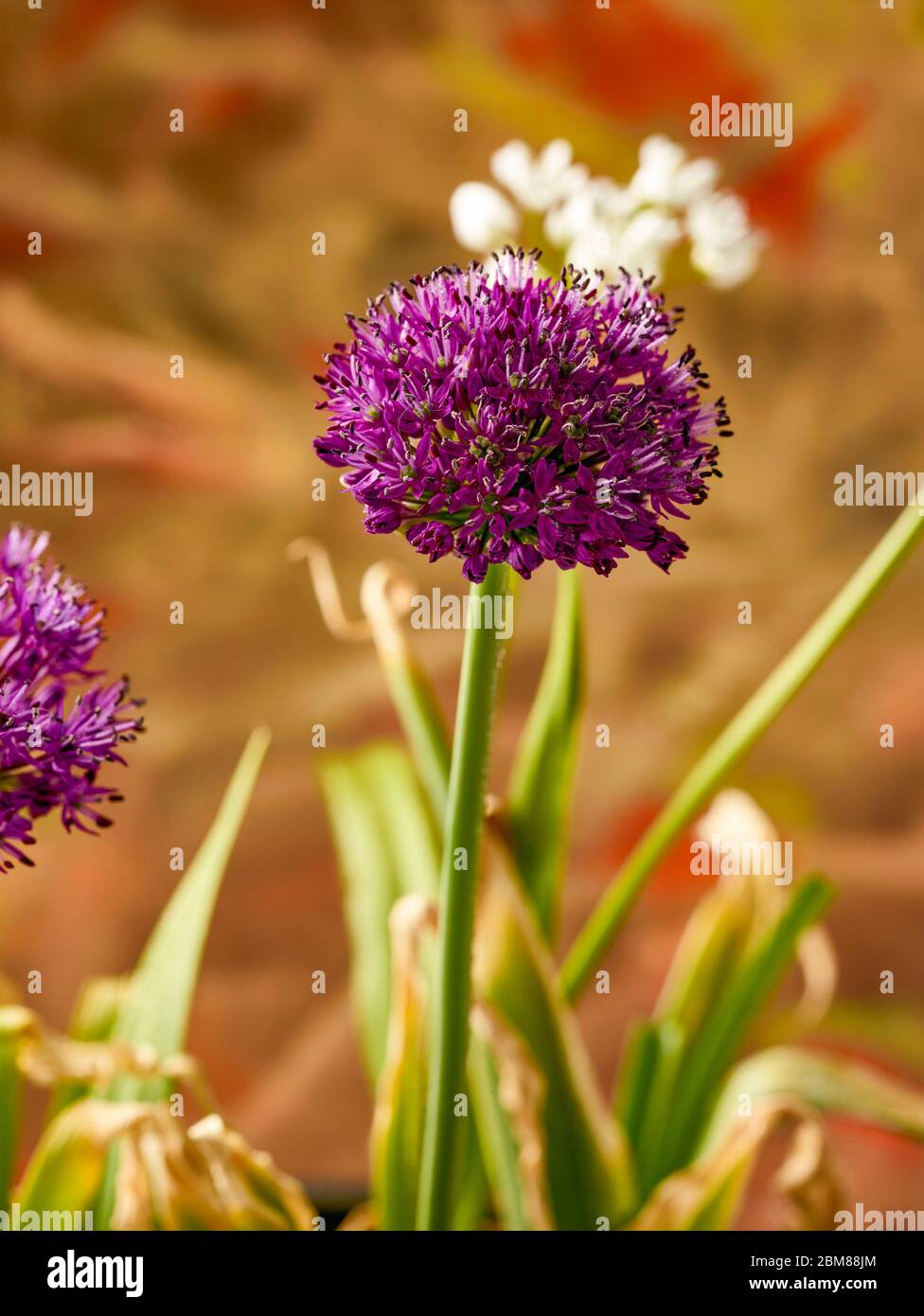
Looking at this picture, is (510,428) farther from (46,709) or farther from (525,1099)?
(525,1099)

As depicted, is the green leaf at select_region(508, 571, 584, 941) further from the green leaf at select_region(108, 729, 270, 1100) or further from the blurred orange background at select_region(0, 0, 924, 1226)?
the blurred orange background at select_region(0, 0, 924, 1226)

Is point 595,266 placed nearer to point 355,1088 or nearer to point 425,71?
point 425,71

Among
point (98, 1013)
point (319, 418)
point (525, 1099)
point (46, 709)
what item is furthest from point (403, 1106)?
point (319, 418)

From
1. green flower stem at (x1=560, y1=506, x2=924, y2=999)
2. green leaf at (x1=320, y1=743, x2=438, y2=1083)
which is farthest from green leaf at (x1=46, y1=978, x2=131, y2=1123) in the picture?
green flower stem at (x1=560, y1=506, x2=924, y2=999)

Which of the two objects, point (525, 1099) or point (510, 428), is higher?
point (510, 428)

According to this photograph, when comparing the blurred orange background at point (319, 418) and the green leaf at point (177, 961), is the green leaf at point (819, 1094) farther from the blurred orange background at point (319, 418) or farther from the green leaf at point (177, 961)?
the blurred orange background at point (319, 418)

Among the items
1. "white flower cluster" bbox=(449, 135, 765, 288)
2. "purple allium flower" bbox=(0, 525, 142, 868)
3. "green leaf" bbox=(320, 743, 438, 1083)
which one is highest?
"white flower cluster" bbox=(449, 135, 765, 288)

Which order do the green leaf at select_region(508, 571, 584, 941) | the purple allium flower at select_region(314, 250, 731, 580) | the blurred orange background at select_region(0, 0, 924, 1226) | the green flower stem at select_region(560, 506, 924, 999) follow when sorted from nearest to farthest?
1. the purple allium flower at select_region(314, 250, 731, 580)
2. the green flower stem at select_region(560, 506, 924, 999)
3. the green leaf at select_region(508, 571, 584, 941)
4. the blurred orange background at select_region(0, 0, 924, 1226)
